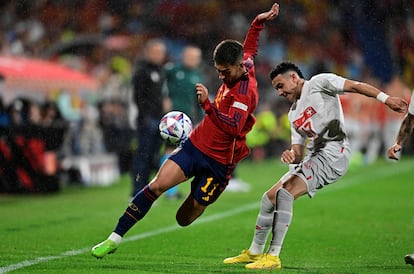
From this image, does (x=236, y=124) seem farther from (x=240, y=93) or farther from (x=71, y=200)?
(x=71, y=200)

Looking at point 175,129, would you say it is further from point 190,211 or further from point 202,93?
point 202,93

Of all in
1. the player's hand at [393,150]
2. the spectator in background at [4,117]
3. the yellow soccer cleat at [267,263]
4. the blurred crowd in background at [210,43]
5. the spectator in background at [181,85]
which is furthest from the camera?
the blurred crowd in background at [210,43]

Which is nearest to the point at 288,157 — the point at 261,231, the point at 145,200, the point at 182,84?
the point at 261,231

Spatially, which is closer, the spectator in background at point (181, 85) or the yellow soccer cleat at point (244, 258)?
the yellow soccer cleat at point (244, 258)

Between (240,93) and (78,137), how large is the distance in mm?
12297

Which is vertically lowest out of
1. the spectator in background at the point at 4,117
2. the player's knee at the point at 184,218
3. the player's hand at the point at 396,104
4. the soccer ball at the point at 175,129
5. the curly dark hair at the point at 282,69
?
the spectator in background at the point at 4,117

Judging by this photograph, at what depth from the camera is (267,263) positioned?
759cm

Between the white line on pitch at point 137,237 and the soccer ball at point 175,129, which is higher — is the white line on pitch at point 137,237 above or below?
below

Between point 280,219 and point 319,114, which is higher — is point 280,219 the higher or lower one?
the lower one

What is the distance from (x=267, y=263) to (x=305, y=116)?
1.27 metres

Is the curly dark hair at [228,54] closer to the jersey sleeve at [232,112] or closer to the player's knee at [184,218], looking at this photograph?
the jersey sleeve at [232,112]

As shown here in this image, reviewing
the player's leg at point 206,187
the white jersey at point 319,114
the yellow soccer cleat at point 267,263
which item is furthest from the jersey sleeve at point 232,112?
the yellow soccer cleat at point 267,263

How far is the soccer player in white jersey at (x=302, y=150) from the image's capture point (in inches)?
305

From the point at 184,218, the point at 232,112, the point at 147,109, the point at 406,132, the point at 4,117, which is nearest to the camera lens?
the point at 232,112
